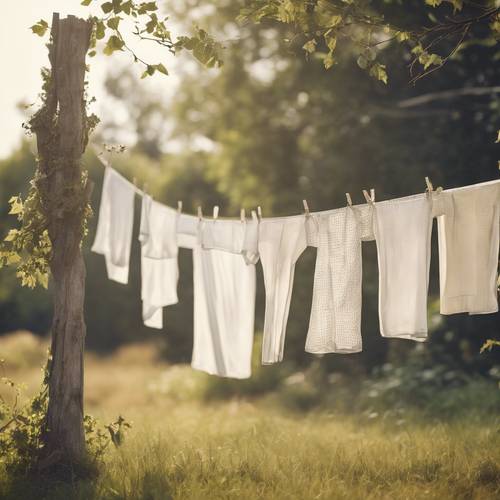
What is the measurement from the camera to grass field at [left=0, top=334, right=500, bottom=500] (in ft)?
14.6

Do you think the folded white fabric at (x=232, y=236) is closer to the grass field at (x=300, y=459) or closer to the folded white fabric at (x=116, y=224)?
the folded white fabric at (x=116, y=224)

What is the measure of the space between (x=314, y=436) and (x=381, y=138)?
211 inches

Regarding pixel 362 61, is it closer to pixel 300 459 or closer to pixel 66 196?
pixel 66 196

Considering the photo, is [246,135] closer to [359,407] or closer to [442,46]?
[442,46]

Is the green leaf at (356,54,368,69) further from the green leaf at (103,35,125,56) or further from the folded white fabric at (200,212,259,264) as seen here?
the green leaf at (103,35,125,56)

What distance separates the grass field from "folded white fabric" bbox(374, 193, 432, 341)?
42.7 inches

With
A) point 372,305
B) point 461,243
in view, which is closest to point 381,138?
point 372,305

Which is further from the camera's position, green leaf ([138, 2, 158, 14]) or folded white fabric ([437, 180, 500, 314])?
green leaf ([138, 2, 158, 14])

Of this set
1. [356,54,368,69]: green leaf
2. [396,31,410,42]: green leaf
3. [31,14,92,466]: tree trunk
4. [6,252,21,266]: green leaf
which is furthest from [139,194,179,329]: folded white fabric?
[396,31,410,42]: green leaf

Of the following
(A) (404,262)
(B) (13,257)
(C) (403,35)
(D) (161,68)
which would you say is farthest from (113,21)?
(A) (404,262)

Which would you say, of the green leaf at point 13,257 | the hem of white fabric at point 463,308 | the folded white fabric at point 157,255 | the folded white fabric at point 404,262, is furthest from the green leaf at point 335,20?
the green leaf at point 13,257

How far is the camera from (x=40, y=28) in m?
4.82

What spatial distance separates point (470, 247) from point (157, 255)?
263 centimetres

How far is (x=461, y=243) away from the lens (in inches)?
168
